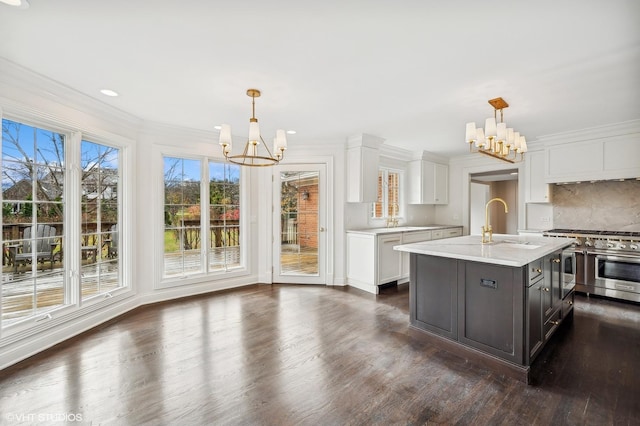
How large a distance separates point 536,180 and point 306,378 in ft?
15.7

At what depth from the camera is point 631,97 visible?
3008mm

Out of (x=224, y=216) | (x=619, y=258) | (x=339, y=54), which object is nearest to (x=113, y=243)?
(x=224, y=216)

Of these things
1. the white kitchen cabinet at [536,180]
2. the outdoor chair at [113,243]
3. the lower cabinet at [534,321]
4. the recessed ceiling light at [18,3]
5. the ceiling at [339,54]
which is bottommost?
the lower cabinet at [534,321]

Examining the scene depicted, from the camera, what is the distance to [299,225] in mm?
4902

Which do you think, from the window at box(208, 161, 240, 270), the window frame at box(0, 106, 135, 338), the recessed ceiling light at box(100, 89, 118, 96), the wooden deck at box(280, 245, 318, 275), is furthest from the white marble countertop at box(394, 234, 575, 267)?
the window frame at box(0, 106, 135, 338)

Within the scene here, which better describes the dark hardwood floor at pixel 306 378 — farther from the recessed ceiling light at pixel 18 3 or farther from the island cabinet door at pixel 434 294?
the recessed ceiling light at pixel 18 3

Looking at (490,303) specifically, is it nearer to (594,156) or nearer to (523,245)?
(523,245)

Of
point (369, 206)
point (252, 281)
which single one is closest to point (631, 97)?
point (369, 206)

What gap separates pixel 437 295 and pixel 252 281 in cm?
310

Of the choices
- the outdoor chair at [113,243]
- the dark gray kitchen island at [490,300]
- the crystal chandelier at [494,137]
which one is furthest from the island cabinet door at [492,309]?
the outdoor chair at [113,243]

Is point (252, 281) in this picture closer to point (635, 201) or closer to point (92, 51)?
point (92, 51)

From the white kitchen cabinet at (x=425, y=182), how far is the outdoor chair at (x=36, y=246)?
5376 millimetres

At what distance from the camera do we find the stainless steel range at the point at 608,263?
147 inches

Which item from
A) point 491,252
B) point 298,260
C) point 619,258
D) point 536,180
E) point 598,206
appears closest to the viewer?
point 491,252
